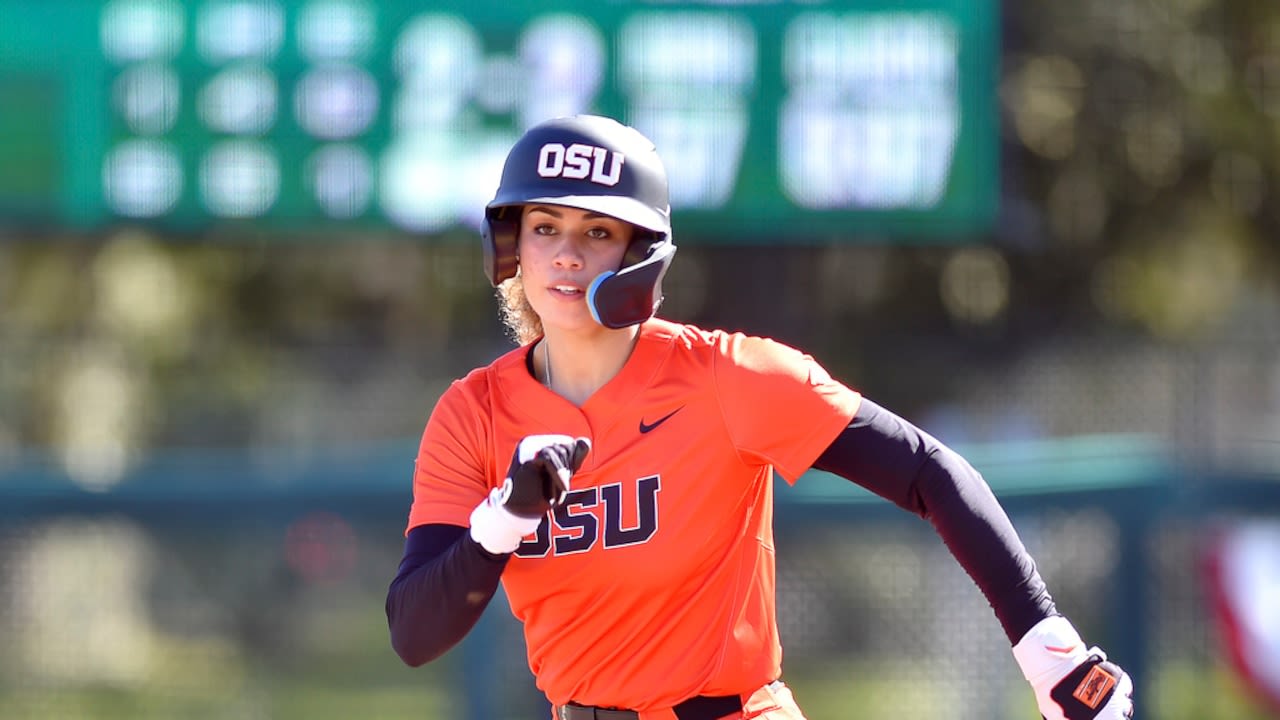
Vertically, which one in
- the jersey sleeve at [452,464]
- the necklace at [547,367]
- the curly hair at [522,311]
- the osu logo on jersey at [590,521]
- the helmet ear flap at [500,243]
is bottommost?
the osu logo on jersey at [590,521]

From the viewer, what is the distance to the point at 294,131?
7938 mm

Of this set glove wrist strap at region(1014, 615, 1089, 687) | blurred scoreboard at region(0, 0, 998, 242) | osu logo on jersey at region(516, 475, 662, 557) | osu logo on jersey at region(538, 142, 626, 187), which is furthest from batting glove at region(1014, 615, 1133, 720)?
blurred scoreboard at region(0, 0, 998, 242)

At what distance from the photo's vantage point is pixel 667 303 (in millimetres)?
9125

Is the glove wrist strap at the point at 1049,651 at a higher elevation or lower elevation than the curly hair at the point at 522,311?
lower

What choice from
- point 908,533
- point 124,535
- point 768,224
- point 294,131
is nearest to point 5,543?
point 124,535

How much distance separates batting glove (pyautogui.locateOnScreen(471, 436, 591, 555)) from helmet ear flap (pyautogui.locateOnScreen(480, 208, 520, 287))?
1.63ft

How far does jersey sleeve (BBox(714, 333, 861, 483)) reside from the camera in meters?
2.66

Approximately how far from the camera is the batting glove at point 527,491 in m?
2.43

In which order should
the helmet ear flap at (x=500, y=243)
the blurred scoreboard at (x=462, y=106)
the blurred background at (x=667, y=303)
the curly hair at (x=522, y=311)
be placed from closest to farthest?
the helmet ear flap at (x=500, y=243) < the curly hair at (x=522, y=311) < the blurred background at (x=667, y=303) < the blurred scoreboard at (x=462, y=106)

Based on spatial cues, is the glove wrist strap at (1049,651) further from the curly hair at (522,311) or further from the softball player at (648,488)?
the curly hair at (522,311)

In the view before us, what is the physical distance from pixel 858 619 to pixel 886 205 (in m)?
2.59

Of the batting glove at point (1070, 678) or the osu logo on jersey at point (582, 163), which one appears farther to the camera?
the osu logo on jersey at point (582, 163)

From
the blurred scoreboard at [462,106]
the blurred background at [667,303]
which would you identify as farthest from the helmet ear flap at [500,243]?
the blurred scoreboard at [462,106]

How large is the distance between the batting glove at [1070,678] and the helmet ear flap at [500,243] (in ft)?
3.61
